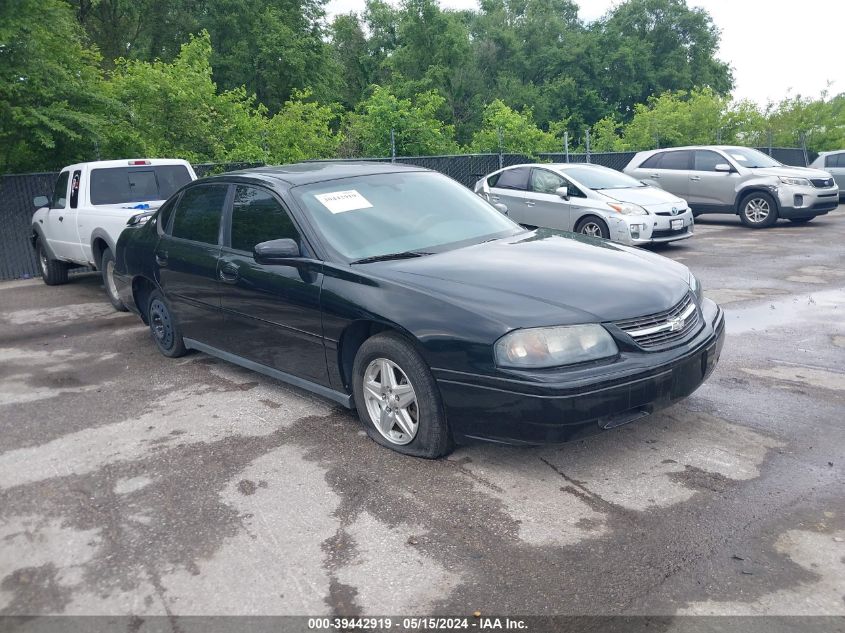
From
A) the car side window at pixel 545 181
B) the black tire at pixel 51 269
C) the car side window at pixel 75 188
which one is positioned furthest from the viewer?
the car side window at pixel 545 181

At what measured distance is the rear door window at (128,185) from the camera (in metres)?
9.79

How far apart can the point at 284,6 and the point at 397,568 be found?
4056cm

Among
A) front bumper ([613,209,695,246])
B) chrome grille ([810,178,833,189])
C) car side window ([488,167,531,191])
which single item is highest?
car side window ([488,167,531,191])

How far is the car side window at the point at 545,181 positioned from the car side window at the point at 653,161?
4748 millimetres

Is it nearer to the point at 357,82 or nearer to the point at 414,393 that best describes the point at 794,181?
the point at 414,393

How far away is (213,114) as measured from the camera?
1634 centimetres

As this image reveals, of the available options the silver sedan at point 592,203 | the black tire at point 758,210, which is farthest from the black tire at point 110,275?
the black tire at point 758,210

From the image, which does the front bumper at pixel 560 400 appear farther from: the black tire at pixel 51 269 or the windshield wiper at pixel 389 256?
the black tire at pixel 51 269

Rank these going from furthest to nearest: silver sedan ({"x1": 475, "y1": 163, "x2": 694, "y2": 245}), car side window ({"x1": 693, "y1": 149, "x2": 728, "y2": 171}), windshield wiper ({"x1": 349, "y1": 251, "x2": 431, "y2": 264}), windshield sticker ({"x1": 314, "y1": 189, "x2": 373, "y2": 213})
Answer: car side window ({"x1": 693, "y1": 149, "x2": 728, "y2": 171}) < silver sedan ({"x1": 475, "y1": 163, "x2": 694, "y2": 245}) < windshield sticker ({"x1": 314, "y1": 189, "x2": 373, "y2": 213}) < windshield wiper ({"x1": 349, "y1": 251, "x2": 431, "y2": 264})

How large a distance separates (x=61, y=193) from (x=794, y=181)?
1318 centimetres

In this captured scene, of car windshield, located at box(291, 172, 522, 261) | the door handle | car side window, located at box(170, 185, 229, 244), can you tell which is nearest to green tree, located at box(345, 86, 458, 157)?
car side window, located at box(170, 185, 229, 244)

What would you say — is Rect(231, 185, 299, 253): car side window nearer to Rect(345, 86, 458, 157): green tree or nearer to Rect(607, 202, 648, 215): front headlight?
Rect(607, 202, 648, 215): front headlight

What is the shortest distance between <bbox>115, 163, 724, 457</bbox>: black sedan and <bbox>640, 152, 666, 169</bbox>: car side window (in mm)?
12124

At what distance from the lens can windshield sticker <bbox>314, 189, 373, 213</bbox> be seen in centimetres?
498
